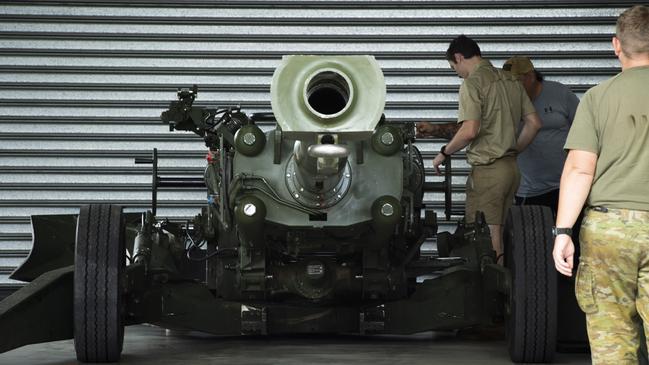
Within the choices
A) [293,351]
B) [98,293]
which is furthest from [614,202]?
[293,351]

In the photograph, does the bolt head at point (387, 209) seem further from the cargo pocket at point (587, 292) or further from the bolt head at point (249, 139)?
the cargo pocket at point (587, 292)

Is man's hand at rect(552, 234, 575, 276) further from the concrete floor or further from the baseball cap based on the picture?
the baseball cap

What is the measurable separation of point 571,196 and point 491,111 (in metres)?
3.95

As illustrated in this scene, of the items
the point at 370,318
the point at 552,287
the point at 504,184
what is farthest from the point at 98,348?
the point at 504,184

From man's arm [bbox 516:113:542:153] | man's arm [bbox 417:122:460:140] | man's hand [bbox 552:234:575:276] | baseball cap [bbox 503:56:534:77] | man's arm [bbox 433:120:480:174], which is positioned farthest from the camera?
baseball cap [bbox 503:56:534:77]

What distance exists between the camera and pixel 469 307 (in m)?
7.76

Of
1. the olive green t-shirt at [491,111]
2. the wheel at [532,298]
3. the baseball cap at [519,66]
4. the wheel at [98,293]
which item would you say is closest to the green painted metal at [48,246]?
the wheel at [98,293]

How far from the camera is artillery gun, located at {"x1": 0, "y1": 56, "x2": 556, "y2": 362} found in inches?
239

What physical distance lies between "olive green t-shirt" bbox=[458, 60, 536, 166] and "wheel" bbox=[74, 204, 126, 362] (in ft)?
8.83

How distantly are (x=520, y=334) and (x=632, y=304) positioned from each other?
6.98 feet

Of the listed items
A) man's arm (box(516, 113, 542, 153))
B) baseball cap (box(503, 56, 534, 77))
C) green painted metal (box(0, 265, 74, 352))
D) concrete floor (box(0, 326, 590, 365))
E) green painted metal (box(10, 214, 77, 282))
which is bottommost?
concrete floor (box(0, 326, 590, 365))

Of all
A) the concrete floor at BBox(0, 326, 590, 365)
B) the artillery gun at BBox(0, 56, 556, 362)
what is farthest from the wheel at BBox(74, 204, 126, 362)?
the concrete floor at BBox(0, 326, 590, 365)

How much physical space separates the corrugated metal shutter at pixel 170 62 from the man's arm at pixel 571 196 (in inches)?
235

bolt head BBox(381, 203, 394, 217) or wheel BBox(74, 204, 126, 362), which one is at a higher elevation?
bolt head BBox(381, 203, 394, 217)
